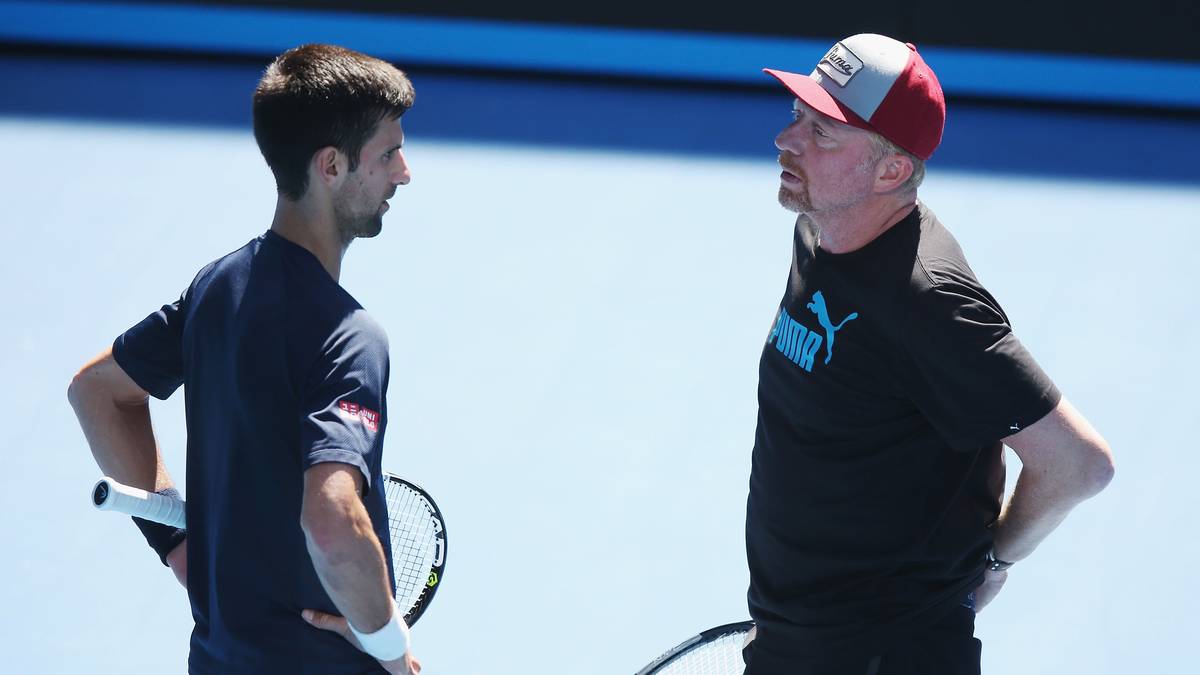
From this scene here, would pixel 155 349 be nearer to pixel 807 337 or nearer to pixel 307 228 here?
pixel 307 228

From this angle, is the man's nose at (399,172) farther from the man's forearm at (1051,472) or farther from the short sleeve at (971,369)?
the man's forearm at (1051,472)

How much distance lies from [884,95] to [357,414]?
1033mm

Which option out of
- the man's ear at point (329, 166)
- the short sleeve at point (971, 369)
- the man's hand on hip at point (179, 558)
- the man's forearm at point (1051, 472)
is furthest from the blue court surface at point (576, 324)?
the man's ear at point (329, 166)

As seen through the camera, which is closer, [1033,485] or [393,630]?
[393,630]

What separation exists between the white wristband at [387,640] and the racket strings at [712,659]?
24.3 inches

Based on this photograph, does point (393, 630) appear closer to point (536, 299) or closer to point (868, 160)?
point (868, 160)

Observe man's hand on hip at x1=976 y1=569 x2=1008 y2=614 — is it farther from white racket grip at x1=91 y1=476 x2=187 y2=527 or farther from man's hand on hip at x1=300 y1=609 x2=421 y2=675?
white racket grip at x1=91 y1=476 x2=187 y2=527

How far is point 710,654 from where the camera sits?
250 centimetres

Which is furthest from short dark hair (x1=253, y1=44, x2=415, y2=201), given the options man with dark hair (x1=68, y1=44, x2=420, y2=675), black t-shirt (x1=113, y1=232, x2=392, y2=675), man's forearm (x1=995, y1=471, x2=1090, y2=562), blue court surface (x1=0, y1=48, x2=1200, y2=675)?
blue court surface (x1=0, y1=48, x2=1200, y2=675)

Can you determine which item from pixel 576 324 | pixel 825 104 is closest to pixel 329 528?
pixel 825 104

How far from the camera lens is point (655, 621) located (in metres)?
3.52

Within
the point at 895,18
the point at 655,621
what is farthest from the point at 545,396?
the point at 895,18

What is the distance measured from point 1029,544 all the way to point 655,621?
149 cm

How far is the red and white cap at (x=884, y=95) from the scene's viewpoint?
2209 mm
